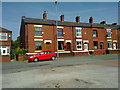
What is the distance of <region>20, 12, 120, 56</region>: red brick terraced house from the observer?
24.0 meters

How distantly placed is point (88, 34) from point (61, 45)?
7777 millimetres

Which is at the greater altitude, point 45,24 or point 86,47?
point 45,24

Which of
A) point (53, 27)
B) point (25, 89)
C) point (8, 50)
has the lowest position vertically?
point (25, 89)

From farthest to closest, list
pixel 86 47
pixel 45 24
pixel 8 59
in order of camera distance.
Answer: pixel 86 47, pixel 45 24, pixel 8 59

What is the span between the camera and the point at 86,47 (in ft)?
93.2

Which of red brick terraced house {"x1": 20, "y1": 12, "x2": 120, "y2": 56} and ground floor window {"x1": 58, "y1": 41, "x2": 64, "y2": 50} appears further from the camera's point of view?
ground floor window {"x1": 58, "y1": 41, "x2": 64, "y2": 50}

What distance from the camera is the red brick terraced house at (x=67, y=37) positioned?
24.0 metres

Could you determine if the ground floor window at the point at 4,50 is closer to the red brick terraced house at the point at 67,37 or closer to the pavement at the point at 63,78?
the red brick terraced house at the point at 67,37

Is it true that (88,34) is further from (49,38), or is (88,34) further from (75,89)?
(75,89)

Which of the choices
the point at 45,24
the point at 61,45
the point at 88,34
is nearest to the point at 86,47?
the point at 88,34

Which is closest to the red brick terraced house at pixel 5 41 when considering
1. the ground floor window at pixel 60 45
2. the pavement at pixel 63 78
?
the ground floor window at pixel 60 45

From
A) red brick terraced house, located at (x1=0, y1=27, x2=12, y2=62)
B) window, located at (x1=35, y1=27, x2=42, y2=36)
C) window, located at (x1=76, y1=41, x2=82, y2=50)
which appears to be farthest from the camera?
window, located at (x1=76, y1=41, x2=82, y2=50)

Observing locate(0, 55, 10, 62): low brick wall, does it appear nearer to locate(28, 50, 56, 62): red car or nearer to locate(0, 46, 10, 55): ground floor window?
locate(28, 50, 56, 62): red car

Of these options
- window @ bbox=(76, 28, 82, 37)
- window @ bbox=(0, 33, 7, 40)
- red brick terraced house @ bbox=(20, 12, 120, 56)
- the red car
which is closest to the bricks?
red brick terraced house @ bbox=(20, 12, 120, 56)
